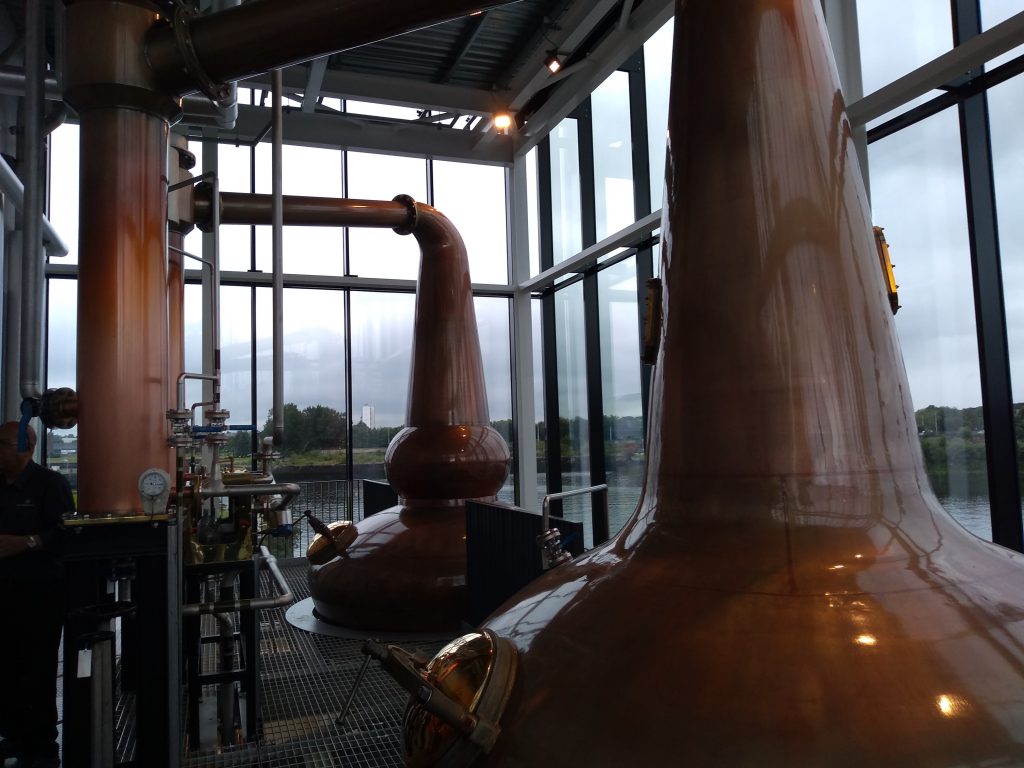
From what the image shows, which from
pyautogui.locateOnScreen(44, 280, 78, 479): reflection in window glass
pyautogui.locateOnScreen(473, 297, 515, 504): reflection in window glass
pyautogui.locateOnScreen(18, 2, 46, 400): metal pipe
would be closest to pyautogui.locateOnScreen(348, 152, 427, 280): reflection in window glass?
pyautogui.locateOnScreen(473, 297, 515, 504): reflection in window glass

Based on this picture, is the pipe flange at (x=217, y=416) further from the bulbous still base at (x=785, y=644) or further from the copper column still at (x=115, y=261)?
the bulbous still base at (x=785, y=644)

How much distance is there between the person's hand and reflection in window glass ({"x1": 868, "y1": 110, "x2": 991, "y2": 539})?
517 centimetres

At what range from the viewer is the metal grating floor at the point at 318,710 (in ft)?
11.5

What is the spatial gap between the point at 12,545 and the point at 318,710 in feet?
5.43

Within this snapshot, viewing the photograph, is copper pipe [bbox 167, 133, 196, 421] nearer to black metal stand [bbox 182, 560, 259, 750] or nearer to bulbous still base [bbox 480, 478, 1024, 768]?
black metal stand [bbox 182, 560, 259, 750]

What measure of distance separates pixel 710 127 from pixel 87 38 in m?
2.51

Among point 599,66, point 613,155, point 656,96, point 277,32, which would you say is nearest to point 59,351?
point 613,155

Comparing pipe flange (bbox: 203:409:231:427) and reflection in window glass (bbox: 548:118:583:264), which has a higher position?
reflection in window glass (bbox: 548:118:583:264)

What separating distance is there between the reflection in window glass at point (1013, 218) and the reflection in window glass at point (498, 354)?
8272 millimetres

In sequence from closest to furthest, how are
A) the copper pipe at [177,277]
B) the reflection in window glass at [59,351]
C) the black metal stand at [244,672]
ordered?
the black metal stand at [244,672], the copper pipe at [177,277], the reflection in window glass at [59,351]

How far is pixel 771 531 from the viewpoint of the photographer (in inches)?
67.0

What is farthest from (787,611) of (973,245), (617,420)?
(617,420)

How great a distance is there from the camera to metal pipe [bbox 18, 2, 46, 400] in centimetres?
317

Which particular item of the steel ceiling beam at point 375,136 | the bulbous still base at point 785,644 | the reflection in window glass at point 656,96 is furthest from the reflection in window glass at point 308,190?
the bulbous still base at point 785,644
